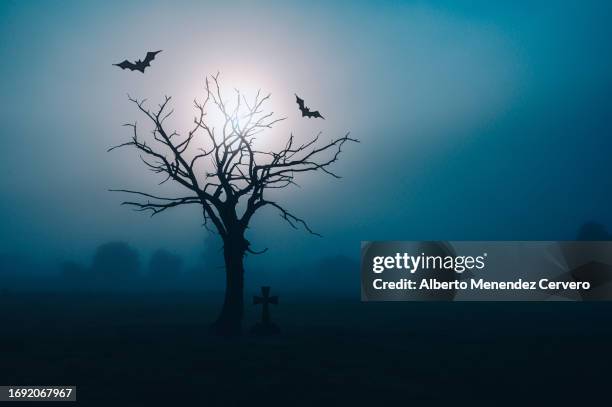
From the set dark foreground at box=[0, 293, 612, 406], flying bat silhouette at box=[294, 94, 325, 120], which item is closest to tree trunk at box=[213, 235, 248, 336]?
dark foreground at box=[0, 293, 612, 406]

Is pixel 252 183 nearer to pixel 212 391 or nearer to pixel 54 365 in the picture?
pixel 54 365

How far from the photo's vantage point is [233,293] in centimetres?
2114

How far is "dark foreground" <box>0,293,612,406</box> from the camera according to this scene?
10836 mm

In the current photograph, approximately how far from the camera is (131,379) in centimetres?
1216

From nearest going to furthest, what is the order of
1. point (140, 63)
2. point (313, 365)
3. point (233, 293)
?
point (313, 365)
point (140, 63)
point (233, 293)

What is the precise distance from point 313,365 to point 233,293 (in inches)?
303

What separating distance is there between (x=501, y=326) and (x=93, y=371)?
60.6 ft

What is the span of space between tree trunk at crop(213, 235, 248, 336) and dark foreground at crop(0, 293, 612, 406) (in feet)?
2.84

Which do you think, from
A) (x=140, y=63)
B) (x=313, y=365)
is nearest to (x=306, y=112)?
(x=140, y=63)

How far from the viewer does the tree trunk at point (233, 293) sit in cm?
2083

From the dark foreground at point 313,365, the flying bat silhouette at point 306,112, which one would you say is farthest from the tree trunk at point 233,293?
the flying bat silhouette at point 306,112

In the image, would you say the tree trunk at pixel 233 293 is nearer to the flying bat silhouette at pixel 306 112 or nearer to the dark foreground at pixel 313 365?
the dark foreground at pixel 313 365

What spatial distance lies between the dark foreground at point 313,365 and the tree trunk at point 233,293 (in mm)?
864

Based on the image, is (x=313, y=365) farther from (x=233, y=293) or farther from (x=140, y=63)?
(x=140, y=63)
